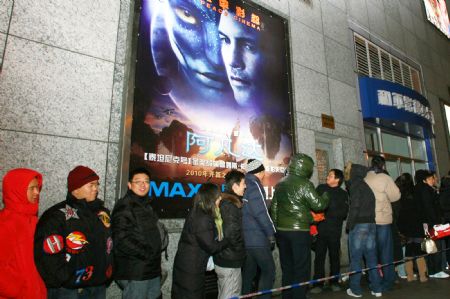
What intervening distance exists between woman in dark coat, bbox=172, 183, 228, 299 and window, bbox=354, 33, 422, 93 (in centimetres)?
678

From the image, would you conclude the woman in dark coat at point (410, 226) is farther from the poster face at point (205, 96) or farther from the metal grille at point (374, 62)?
the metal grille at point (374, 62)

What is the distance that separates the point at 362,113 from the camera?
7746mm

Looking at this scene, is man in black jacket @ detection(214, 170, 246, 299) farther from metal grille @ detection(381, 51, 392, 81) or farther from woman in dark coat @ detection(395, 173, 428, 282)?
metal grille @ detection(381, 51, 392, 81)

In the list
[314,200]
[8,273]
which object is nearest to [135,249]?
[8,273]

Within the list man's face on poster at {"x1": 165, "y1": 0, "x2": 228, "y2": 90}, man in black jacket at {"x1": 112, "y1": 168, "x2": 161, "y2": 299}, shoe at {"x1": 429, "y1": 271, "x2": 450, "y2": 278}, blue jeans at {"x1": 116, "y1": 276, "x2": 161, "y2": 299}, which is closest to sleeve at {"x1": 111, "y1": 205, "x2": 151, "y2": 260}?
man in black jacket at {"x1": 112, "y1": 168, "x2": 161, "y2": 299}

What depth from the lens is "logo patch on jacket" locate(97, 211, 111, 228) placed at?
273cm

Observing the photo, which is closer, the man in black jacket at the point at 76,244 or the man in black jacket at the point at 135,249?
the man in black jacket at the point at 76,244

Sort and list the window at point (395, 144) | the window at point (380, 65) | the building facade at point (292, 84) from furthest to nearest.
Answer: the window at point (395, 144)
the window at point (380, 65)
the building facade at point (292, 84)

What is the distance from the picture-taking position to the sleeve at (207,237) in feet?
9.77

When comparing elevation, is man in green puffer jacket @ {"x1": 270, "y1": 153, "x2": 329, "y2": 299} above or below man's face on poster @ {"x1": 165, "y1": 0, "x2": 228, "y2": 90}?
below

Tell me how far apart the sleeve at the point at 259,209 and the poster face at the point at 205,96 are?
1.00 m

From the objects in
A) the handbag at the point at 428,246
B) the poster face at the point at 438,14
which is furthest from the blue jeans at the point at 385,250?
the poster face at the point at 438,14

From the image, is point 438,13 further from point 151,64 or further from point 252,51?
point 151,64

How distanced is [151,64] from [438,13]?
14.9 metres
